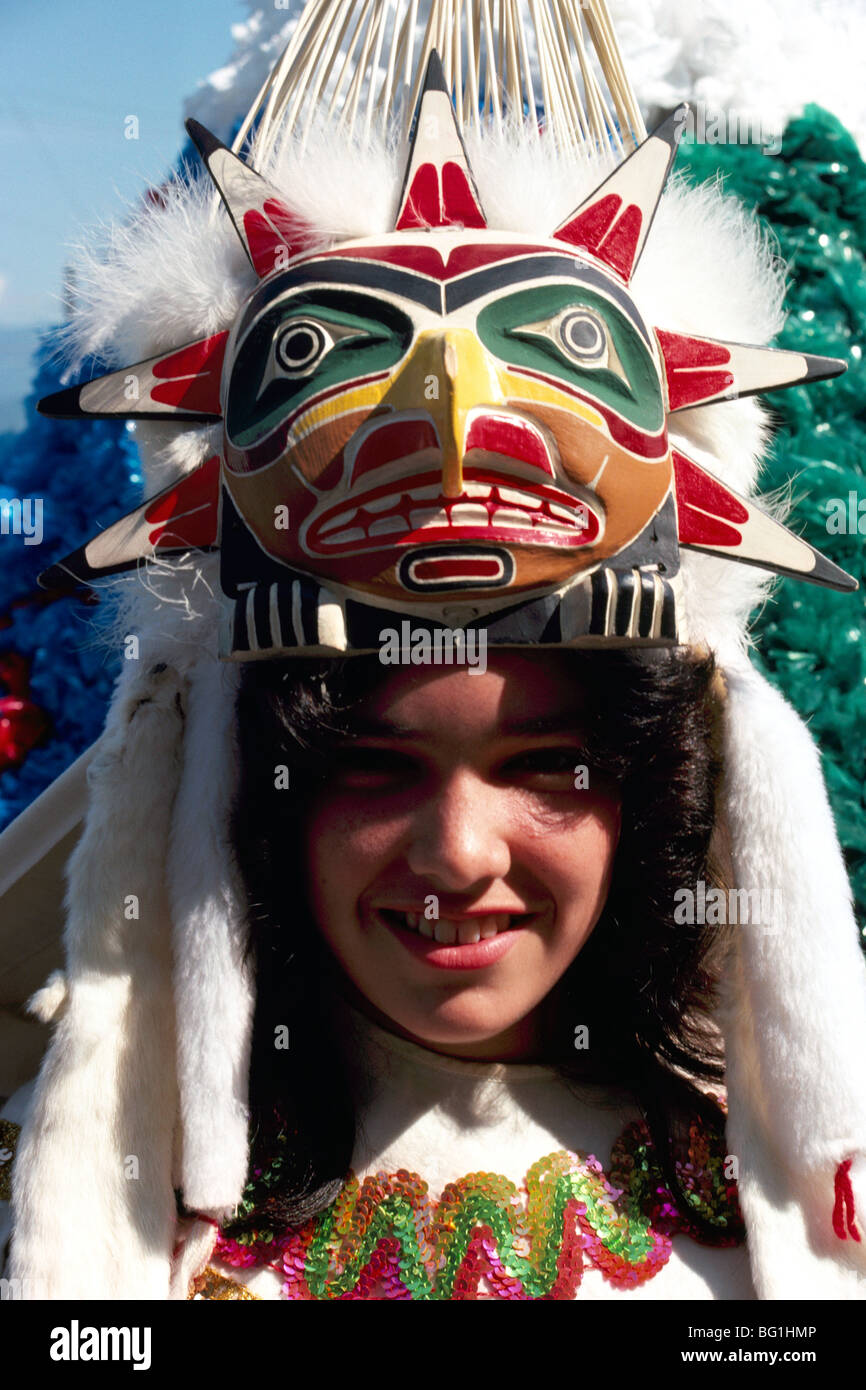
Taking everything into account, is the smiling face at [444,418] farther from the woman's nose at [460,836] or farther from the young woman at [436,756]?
the woman's nose at [460,836]

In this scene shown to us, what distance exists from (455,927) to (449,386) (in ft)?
2.28

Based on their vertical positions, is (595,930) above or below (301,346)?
below

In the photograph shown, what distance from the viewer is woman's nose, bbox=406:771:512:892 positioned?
153 cm

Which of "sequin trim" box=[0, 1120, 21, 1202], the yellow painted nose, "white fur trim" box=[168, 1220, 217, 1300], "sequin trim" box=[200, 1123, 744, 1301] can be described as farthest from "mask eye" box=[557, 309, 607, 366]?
"sequin trim" box=[0, 1120, 21, 1202]

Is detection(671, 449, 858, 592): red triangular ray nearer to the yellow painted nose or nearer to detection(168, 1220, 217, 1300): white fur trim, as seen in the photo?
the yellow painted nose

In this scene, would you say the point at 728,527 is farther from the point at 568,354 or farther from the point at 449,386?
the point at 449,386

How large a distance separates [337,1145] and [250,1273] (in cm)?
20

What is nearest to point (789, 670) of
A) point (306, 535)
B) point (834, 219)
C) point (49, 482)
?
point (834, 219)

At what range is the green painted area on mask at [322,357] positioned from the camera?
150cm

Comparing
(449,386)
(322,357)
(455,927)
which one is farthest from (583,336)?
(455,927)

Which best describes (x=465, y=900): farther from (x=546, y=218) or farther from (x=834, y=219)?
(x=834, y=219)

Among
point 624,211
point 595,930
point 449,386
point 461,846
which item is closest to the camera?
point 449,386

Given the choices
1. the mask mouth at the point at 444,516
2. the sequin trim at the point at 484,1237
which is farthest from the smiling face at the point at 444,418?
the sequin trim at the point at 484,1237

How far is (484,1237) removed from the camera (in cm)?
167
